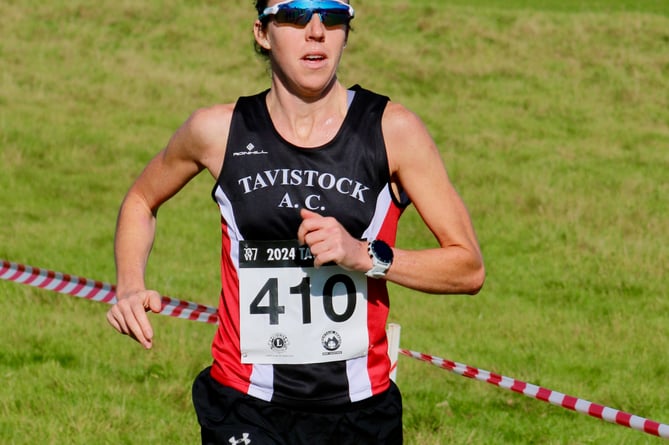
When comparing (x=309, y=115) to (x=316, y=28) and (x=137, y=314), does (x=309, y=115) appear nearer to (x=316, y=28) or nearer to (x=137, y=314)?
(x=316, y=28)

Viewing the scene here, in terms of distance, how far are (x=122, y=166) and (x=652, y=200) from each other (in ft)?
22.2

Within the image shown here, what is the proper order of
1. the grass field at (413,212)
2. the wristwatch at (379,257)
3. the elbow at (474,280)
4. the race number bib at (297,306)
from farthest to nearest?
the grass field at (413,212) < the race number bib at (297,306) < the elbow at (474,280) < the wristwatch at (379,257)

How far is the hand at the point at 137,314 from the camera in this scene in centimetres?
376

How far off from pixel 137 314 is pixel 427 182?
102cm

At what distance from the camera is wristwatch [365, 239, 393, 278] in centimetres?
365

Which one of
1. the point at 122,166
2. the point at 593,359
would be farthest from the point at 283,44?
the point at 122,166

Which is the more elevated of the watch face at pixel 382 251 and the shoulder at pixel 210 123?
the shoulder at pixel 210 123

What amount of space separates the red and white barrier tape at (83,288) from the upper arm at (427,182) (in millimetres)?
3272

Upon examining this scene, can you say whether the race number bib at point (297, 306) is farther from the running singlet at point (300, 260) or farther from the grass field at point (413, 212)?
the grass field at point (413, 212)

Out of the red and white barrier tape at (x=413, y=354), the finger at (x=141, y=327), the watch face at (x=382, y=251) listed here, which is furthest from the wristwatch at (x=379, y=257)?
the red and white barrier tape at (x=413, y=354)

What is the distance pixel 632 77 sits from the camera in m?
22.7

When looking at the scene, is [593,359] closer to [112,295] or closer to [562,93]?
[112,295]

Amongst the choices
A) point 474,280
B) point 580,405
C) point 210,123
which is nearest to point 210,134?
point 210,123

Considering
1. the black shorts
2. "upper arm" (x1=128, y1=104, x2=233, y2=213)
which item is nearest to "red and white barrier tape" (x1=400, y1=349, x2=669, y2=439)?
the black shorts
